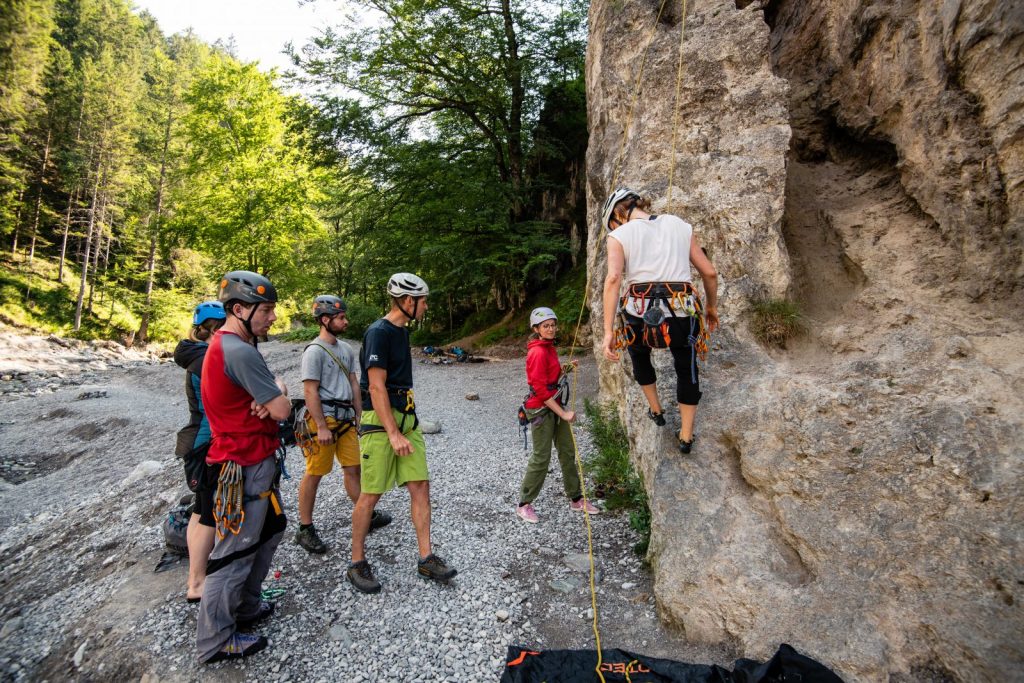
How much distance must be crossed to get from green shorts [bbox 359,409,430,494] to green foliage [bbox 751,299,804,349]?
3466 millimetres

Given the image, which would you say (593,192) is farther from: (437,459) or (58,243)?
(58,243)

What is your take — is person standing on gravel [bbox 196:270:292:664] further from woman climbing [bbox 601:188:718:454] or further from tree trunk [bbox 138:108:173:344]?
tree trunk [bbox 138:108:173:344]

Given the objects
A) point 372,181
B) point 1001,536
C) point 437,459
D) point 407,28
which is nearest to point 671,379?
point 1001,536

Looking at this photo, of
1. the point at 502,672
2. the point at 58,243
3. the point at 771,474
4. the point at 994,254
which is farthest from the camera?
the point at 58,243

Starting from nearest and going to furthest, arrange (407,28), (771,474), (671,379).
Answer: (771,474) < (671,379) < (407,28)

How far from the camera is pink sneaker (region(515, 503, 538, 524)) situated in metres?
5.56

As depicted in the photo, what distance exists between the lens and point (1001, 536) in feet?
9.45

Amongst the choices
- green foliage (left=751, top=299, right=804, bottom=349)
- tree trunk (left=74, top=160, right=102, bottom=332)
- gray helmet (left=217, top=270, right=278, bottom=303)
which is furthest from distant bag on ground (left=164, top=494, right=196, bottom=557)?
tree trunk (left=74, top=160, right=102, bottom=332)

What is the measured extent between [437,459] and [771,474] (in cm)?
540

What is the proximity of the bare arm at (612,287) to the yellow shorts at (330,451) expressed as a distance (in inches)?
105

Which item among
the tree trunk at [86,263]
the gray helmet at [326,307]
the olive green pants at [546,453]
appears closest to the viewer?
the gray helmet at [326,307]

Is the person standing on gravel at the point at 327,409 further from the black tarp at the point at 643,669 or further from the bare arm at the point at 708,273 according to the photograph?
the bare arm at the point at 708,273

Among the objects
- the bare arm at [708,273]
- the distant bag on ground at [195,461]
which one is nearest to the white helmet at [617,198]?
the bare arm at [708,273]

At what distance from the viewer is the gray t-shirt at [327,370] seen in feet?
Answer: 14.8
